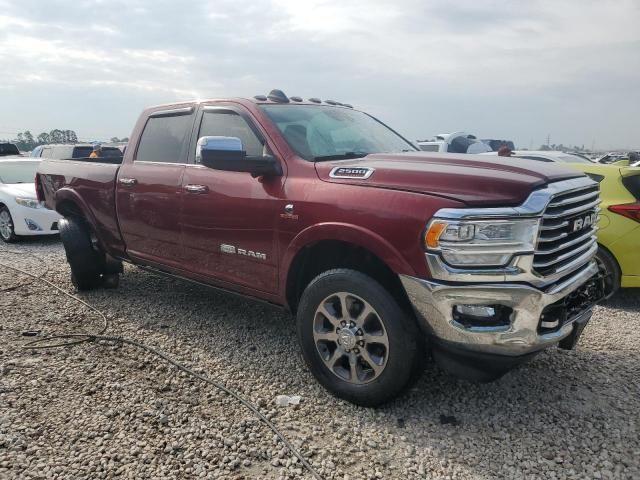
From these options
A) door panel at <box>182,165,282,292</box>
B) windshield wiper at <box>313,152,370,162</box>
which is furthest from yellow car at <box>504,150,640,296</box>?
door panel at <box>182,165,282,292</box>


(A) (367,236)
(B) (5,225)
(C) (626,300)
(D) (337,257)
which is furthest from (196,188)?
(B) (5,225)

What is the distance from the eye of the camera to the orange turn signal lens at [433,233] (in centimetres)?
256

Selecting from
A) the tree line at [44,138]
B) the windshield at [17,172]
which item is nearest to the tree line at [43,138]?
the tree line at [44,138]

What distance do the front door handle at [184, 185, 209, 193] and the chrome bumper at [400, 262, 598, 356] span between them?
1839 mm

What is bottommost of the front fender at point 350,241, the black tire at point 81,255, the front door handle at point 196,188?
the black tire at point 81,255

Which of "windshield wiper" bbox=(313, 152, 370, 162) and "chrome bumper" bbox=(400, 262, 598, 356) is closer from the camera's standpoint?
"chrome bumper" bbox=(400, 262, 598, 356)

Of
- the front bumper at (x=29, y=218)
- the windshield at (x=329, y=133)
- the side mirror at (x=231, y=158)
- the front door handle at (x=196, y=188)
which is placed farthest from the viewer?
the front bumper at (x=29, y=218)

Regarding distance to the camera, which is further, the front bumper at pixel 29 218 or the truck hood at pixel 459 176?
the front bumper at pixel 29 218

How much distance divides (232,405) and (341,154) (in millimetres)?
1859

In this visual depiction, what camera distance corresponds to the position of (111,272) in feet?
18.3

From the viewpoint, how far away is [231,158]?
3244mm

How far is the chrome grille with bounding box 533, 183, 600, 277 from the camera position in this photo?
8.54ft

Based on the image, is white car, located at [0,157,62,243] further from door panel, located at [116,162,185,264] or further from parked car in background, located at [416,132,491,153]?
parked car in background, located at [416,132,491,153]

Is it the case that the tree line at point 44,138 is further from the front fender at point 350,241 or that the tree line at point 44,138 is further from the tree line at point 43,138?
the front fender at point 350,241
